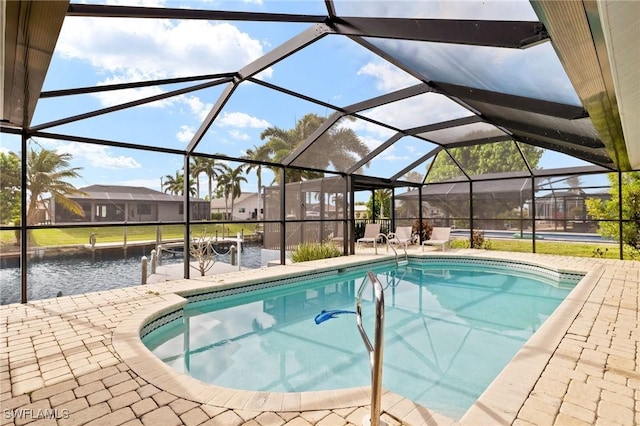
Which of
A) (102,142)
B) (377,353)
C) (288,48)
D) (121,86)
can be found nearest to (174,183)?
(102,142)

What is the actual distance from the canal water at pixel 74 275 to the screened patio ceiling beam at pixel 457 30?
7010mm

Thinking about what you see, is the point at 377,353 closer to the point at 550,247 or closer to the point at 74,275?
the point at 550,247

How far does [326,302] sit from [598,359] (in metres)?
4.30

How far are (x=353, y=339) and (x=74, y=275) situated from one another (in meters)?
13.5

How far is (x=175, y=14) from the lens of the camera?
3135mm

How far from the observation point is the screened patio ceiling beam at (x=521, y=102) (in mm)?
3680

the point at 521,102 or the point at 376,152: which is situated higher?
the point at 376,152

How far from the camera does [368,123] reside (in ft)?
24.9

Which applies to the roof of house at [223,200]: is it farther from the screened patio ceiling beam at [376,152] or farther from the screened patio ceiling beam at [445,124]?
the screened patio ceiling beam at [445,124]

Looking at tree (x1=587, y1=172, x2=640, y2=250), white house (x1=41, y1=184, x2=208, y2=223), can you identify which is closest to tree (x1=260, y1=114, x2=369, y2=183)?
tree (x1=587, y1=172, x2=640, y2=250)

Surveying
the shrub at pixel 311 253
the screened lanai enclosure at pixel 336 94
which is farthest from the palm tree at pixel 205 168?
the shrub at pixel 311 253

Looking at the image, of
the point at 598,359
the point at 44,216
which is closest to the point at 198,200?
the point at 44,216

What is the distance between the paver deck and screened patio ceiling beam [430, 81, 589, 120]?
2.43m

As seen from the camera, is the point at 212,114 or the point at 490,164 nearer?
the point at 212,114
